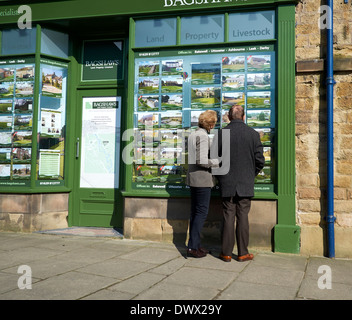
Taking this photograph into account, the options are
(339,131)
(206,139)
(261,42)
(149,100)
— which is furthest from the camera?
(149,100)

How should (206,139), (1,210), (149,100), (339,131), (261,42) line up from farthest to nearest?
(1,210)
(149,100)
(261,42)
(339,131)
(206,139)

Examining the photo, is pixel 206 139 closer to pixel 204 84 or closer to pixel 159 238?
pixel 204 84

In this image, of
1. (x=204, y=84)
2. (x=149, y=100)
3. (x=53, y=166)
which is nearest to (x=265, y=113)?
(x=204, y=84)

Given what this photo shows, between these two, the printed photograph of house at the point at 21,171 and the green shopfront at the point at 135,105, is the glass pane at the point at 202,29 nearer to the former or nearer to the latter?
the green shopfront at the point at 135,105

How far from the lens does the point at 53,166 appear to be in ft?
20.5

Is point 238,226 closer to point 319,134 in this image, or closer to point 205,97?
point 319,134

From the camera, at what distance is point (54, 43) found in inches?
249

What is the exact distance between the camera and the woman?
14.7ft

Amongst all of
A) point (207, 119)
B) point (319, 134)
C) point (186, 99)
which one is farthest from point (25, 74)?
point (319, 134)

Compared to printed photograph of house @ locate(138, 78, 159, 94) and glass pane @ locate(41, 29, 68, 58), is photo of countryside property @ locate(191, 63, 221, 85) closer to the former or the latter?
printed photograph of house @ locate(138, 78, 159, 94)

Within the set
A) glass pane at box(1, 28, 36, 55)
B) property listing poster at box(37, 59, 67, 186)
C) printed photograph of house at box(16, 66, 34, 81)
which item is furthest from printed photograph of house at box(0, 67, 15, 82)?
property listing poster at box(37, 59, 67, 186)

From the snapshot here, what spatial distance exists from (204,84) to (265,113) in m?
1.04

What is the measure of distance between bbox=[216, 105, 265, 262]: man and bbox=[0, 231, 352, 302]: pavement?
0.79 ft

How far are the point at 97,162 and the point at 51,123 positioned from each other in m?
1.05
